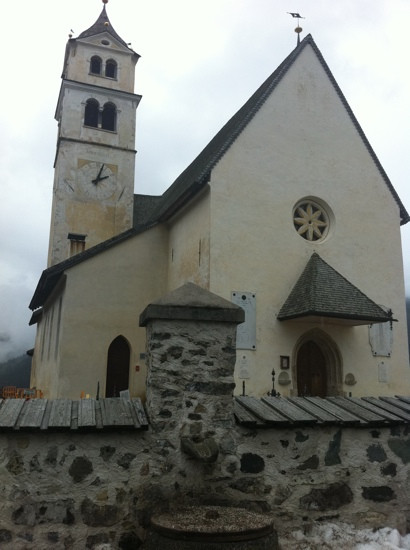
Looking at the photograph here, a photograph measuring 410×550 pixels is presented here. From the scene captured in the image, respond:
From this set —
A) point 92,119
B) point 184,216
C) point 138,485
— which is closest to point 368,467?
point 138,485

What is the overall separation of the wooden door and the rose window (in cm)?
302

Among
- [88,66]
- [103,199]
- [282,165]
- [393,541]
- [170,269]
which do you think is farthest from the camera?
[88,66]

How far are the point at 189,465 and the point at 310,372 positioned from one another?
950cm

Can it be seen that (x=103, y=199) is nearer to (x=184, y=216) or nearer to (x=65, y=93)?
(x=65, y=93)

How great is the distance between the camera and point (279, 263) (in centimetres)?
1371

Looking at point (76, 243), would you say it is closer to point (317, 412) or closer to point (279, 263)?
point (279, 263)

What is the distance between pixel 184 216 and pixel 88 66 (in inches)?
521

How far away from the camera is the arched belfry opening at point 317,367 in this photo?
1369cm

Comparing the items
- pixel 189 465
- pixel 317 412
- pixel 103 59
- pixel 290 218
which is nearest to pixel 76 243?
pixel 103 59

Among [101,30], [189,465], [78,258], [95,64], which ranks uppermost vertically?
[101,30]

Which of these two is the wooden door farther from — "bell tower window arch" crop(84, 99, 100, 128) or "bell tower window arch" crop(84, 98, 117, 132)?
"bell tower window arch" crop(84, 99, 100, 128)

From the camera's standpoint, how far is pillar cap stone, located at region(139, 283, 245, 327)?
4980 mm

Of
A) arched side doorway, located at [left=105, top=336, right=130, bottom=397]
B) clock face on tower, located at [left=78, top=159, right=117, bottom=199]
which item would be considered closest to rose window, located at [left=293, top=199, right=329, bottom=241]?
arched side doorway, located at [left=105, top=336, right=130, bottom=397]

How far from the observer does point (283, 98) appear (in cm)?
1475
